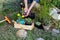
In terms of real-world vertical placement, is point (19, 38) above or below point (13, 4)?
below

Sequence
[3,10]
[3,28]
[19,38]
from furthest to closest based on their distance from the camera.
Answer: [3,10]
[3,28]
[19,38]

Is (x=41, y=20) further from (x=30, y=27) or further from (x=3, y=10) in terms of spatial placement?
(x=3, y=10)

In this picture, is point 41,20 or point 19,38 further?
point 41,20

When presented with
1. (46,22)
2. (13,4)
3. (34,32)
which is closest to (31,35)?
(34,32)

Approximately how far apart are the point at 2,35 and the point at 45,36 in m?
0.77

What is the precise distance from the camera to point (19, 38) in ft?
11.7

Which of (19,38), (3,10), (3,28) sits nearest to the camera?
(19,38)

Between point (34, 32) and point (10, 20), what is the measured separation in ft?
1.98

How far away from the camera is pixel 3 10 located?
4316 mm

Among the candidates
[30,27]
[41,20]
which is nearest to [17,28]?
[30,27]

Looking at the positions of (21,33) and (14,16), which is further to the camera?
(14,16)

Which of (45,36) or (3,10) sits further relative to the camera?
(3,10)

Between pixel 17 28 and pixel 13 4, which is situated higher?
pixel 13 4

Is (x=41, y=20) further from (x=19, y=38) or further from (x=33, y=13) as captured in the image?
(x=19, y=38)
